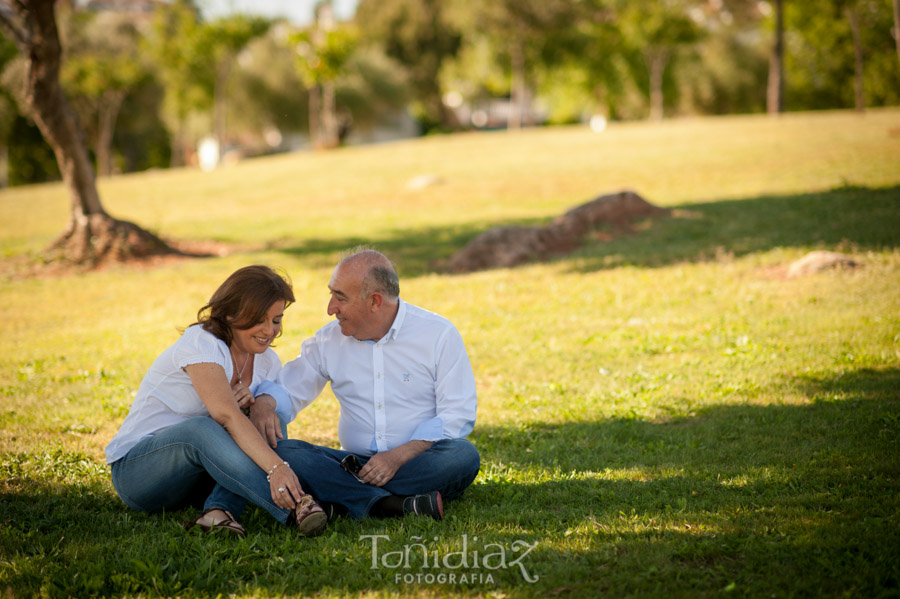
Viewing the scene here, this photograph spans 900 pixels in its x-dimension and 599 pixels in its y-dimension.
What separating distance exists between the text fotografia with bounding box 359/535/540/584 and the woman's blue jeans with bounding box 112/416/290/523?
774mm

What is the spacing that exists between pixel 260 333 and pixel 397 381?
0.97 metres

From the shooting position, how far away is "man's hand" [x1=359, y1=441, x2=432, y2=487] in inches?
179

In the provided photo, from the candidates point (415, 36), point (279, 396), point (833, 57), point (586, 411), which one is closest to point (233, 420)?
point (279, 396)

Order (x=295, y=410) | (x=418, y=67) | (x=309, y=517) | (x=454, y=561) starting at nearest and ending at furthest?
(x=454, y=561), (x=309, y=517), (x=295, y=410), (x=418, y=67)

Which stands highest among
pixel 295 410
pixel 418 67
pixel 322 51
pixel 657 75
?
pixel 418 67

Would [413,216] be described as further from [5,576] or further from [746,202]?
[5,576]

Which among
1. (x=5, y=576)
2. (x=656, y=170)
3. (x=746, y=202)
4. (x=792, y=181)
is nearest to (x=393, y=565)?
(x=5, y=576)

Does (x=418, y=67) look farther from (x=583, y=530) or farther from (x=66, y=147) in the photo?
(x=583, y=530)

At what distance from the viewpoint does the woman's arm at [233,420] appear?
14.1 ft

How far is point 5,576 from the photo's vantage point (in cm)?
388

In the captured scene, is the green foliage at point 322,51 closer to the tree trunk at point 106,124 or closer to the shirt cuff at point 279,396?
the tree trunk at point 106,124

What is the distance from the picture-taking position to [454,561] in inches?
156

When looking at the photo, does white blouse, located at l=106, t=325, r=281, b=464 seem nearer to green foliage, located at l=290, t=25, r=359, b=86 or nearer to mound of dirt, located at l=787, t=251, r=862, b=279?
mound of dirt, located at l=787, t=251, r=862, b=279

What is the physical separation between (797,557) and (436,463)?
7.16ft
